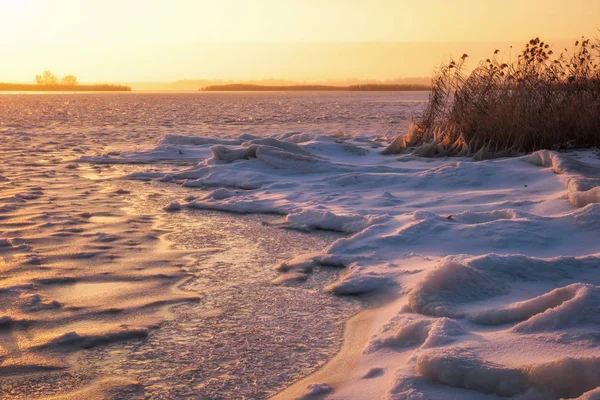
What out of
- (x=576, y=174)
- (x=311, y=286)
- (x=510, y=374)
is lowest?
(x=311, y=286)

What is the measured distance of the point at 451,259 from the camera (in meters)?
3.70

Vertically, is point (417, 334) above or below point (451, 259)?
below

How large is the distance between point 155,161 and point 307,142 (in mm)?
2660

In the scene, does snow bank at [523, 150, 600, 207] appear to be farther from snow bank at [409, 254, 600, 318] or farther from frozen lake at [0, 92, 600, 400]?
snow bank at [409, 254, 600, 318]

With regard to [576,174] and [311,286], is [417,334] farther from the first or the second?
[576,174]

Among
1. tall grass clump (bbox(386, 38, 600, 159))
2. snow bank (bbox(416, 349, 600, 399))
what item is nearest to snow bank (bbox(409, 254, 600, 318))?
snow bank (bbox(416, 349, 600, 399))

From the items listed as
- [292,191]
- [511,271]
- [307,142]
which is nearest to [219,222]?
[292,191]

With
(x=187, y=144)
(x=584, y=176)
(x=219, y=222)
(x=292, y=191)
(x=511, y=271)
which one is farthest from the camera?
(x=187, y=144)

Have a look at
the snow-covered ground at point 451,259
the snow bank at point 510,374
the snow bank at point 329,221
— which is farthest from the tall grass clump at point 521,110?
the snow bank at point 510,374

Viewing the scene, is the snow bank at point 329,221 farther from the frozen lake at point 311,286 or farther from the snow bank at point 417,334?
the snow bank at point 417,334

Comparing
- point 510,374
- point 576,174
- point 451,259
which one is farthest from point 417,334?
point 576,174

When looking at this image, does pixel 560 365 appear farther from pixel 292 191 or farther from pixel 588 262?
pixel 292 191

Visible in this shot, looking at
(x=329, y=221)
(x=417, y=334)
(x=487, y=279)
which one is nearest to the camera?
(x=417, y=334)

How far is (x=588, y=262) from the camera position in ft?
12.0
